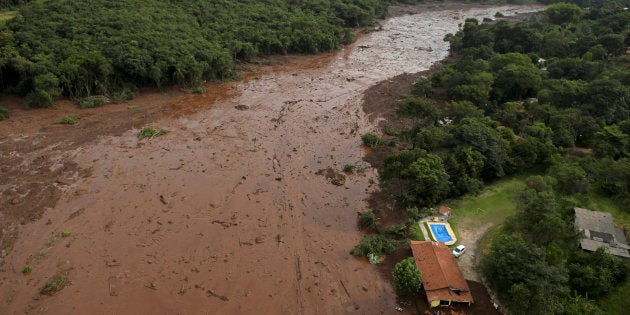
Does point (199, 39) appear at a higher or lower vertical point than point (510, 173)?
higher

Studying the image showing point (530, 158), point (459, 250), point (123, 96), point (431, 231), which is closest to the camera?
point (459, 250)

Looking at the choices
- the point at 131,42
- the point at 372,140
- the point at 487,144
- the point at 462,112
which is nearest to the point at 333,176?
the point at 372,140

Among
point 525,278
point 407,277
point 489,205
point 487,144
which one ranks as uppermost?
point 487,144

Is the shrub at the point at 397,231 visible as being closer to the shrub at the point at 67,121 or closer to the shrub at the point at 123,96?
the shrub at the point at 67,121

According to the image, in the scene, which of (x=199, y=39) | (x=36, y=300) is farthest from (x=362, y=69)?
(x=36, y=300)

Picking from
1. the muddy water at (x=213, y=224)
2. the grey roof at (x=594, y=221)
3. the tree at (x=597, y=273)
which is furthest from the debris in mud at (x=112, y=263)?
the grey roof at (x=594, y=221)

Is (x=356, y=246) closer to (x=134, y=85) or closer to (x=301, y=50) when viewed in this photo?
(x=134, y=85)

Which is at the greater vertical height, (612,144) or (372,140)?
(372,140)

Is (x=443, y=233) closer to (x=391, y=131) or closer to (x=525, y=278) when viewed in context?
(x=525, y=278)
